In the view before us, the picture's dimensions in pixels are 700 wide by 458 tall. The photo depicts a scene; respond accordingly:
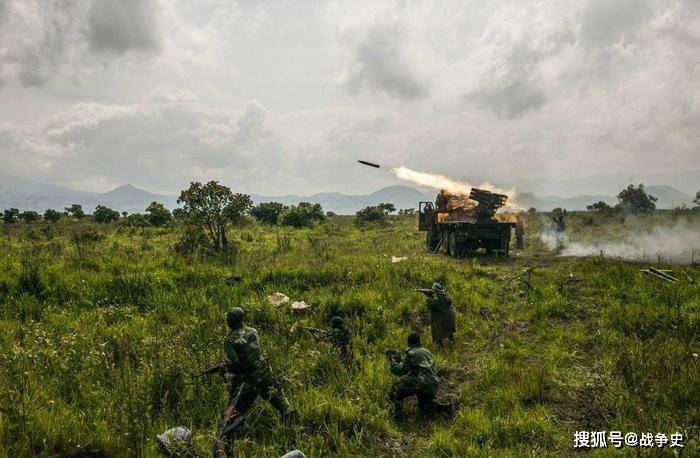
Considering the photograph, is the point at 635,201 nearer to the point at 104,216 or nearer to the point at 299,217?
the point at 299,217

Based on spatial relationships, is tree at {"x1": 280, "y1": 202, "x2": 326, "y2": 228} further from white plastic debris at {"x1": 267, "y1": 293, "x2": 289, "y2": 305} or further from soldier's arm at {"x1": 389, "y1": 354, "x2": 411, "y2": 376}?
soldier's arm at {"x1": 389, "y1": 354, "x2": 411, "y2": 376}

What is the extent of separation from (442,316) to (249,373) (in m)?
4.55

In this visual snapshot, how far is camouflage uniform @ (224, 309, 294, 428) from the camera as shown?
5.58 m

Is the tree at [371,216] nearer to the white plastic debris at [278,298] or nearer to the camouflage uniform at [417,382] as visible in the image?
the white plastic debris at [278,298]

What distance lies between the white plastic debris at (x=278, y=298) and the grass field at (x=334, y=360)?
0.38 metres

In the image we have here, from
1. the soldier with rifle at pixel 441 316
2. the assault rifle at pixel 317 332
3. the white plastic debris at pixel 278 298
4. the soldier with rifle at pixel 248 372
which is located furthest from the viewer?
the white plastic debris at pixel 278 298

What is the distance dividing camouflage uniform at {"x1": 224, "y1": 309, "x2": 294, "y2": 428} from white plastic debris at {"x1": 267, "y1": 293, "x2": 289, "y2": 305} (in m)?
4.83

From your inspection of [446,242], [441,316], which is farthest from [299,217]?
[441,316]

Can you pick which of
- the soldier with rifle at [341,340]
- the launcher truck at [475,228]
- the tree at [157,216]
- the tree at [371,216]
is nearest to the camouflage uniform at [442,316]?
the soldier with rifle at [341,340]

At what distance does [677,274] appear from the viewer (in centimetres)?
1169

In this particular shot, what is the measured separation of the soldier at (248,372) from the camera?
18.3 ft

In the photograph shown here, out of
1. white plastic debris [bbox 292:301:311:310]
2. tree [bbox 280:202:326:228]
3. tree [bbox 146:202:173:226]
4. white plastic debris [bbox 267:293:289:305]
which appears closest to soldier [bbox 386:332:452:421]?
white plastic debris [bbox 292:301:311:310]

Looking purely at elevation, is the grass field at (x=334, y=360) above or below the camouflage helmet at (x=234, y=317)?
below

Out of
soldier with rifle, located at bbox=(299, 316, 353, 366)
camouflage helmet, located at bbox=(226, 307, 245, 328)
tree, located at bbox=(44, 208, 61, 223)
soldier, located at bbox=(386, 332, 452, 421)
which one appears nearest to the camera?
camouflage helmet, located at bbox=(226, 307, 245, 328)
